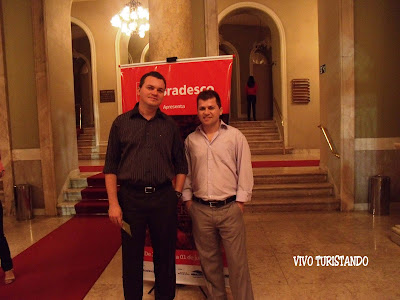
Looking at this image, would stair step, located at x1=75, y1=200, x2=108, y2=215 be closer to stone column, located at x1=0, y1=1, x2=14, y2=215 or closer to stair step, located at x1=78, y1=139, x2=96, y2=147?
stone column, located at x1=0, y1=1, x2=14, y2=215

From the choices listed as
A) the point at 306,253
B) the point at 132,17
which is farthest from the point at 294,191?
the point at 132,17

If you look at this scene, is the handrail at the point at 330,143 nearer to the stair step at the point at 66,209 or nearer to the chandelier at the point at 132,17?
the stair step at the point at 66,209

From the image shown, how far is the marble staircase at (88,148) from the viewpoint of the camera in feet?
31.4

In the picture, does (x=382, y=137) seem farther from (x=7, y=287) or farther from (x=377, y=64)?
(x=7, y=287)

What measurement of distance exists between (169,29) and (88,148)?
7.51 metres

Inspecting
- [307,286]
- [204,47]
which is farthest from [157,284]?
[204,47]

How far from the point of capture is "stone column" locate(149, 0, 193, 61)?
324cm

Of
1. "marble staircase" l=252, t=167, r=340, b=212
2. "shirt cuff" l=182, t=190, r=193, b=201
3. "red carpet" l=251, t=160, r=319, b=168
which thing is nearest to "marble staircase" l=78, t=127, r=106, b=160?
"red carpet" l=251, t=160, r=319, b=168

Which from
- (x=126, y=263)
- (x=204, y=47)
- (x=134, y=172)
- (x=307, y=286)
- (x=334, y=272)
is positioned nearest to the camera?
(x=134, y=172)

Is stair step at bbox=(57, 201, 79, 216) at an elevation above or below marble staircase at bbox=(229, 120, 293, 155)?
below

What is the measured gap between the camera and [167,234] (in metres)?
2.21

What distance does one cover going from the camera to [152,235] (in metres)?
2.25

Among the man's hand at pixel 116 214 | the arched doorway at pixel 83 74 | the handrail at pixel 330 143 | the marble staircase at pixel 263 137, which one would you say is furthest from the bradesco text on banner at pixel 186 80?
the arched doorway at pixel 83 74

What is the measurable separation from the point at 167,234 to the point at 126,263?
351 millimetres
